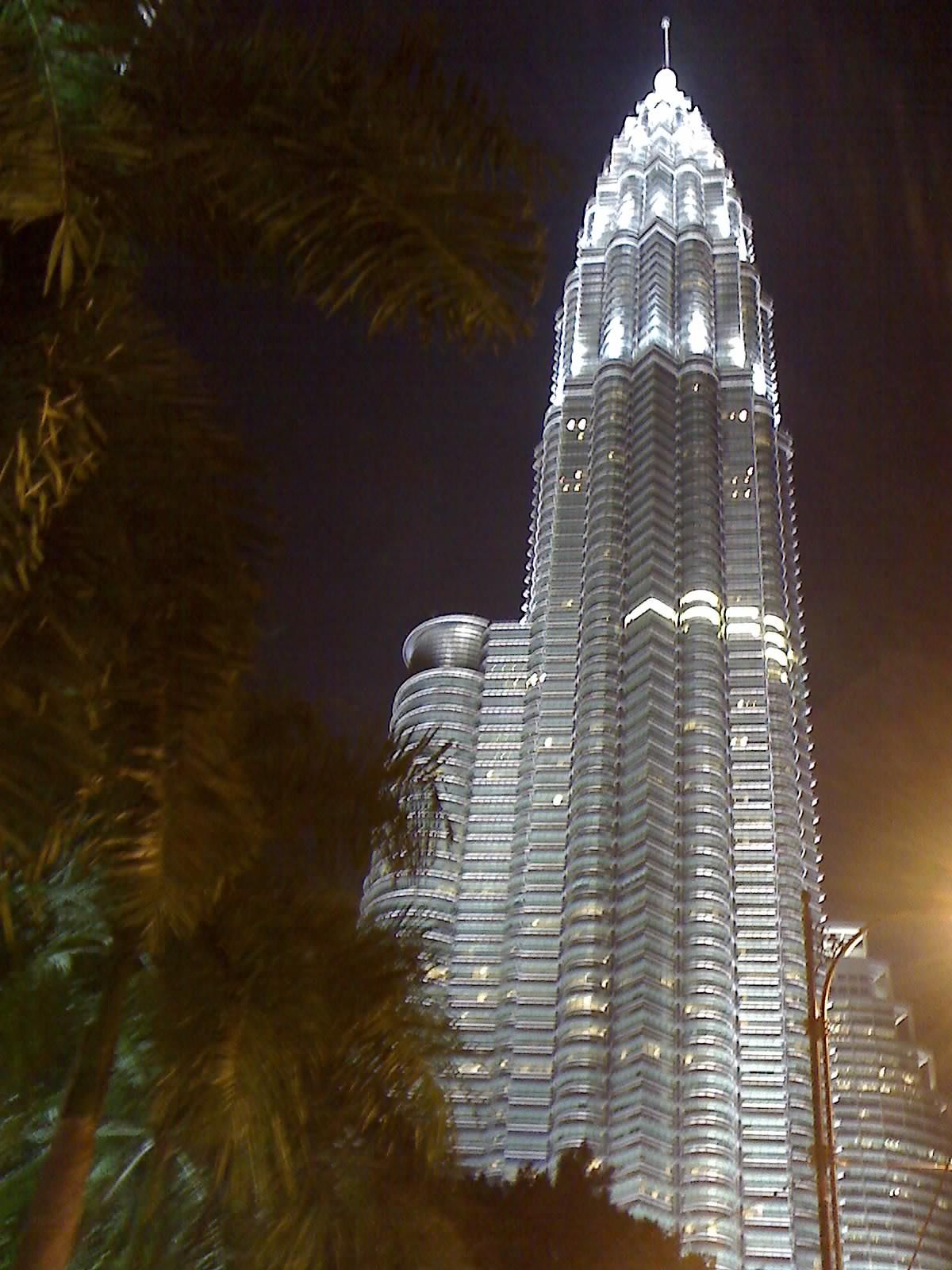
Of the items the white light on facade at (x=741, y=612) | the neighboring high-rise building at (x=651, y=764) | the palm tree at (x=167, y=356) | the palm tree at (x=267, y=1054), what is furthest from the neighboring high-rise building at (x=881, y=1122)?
the palm tree at (x=167, y=356)

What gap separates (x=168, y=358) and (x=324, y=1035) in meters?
3.21

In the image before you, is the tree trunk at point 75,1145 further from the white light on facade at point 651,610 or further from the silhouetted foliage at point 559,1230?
the white light on facade at point 651,610

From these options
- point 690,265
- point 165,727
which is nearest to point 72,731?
point 165,727

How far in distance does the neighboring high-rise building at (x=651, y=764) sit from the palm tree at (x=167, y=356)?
78.5m

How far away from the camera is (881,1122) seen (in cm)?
13588

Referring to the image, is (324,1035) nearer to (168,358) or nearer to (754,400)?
(168,358)

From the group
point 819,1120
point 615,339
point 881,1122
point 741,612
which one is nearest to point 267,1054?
point 819,1120

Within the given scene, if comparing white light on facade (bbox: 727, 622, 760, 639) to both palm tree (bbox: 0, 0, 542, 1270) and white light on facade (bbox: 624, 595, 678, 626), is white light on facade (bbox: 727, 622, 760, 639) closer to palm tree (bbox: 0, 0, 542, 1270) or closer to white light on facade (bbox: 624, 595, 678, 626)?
white light on facade (bbox: 624, 595, 678, 626)

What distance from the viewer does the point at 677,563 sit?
406ft

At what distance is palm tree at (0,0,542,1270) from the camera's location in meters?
4.93

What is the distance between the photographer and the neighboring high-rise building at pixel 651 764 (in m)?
95.4

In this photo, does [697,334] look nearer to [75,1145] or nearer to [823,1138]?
[823,1138]

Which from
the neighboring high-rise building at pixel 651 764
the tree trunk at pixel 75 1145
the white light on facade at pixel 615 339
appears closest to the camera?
the tree trunk at pixel 75 1145

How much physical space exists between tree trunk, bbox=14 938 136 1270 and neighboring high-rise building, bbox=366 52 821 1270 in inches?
3035
